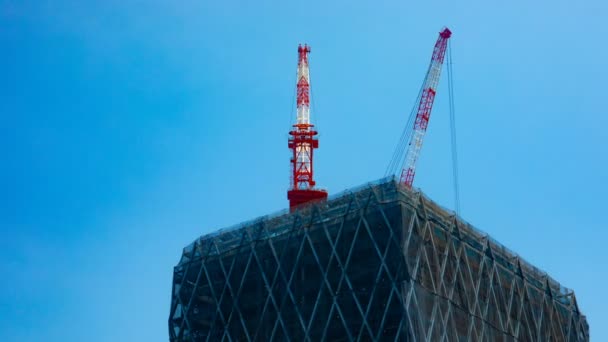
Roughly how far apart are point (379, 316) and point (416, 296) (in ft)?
19.1

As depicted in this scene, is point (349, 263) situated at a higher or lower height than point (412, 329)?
higher

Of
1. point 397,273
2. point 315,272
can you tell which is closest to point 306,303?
point 315,272

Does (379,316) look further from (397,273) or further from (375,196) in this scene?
(375,196)

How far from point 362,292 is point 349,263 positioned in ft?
16.8

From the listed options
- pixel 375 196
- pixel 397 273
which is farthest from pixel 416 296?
pixel 375 196

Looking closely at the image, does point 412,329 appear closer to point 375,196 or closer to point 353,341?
point 353,341

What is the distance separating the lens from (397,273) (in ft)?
621

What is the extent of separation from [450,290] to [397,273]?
12816 millimetres

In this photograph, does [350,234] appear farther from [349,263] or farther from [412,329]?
[412,329]

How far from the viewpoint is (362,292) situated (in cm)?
19238

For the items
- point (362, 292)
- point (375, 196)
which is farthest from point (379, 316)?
point (375, 196)

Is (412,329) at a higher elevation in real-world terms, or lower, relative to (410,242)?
lower

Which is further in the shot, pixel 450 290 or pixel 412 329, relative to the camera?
pixel 450 290

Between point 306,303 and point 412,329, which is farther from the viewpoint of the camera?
point 306,303
